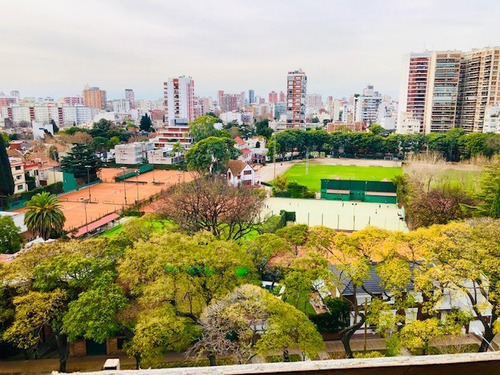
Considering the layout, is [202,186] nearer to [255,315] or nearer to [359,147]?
[255,315]

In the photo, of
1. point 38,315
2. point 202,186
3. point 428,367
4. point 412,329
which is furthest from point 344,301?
point 428,367

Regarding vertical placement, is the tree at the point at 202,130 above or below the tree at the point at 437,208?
above

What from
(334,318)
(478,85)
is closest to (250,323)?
(334,318)

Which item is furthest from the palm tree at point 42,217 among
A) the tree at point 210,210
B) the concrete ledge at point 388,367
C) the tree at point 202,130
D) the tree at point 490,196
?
→ the tree at point 202,130

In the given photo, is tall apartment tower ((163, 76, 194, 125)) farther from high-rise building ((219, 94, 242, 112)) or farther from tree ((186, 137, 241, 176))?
high-rise building ((219, 94, 242, 112))

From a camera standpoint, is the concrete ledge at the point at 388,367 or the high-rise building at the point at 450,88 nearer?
the concrete ledge at the point at 388,367

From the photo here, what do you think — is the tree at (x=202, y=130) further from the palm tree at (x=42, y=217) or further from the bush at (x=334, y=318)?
the bush at (x=334, y=318)
